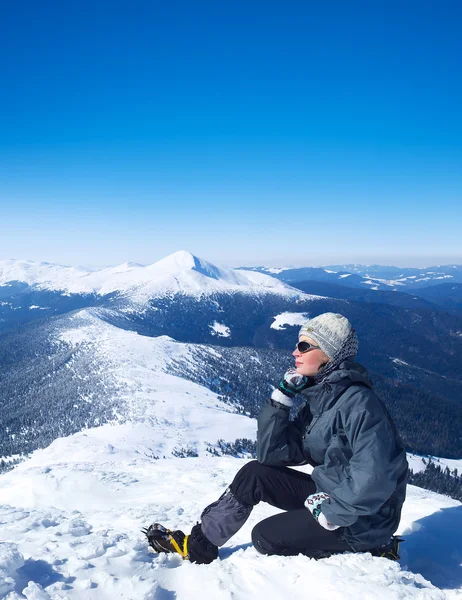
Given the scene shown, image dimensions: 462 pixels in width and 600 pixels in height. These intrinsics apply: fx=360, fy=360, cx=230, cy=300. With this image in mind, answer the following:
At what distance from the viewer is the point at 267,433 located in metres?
5.31

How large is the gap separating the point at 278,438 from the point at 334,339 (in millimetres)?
1687

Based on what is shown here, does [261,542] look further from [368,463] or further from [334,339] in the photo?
[334,339]

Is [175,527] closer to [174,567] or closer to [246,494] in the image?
[174,567]

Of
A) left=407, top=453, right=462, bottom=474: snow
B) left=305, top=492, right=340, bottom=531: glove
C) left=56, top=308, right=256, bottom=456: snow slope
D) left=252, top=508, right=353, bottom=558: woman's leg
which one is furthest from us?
left=407, top=453, right=462, bottom=474: snow

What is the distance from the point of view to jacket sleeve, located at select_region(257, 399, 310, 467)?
205 inches

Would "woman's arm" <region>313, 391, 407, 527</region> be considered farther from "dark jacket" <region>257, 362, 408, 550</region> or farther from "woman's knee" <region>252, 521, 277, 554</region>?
"woman's knee" <region>252, 521, 277, 554</region>

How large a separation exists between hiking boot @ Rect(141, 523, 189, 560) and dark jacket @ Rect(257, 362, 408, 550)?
1818mm

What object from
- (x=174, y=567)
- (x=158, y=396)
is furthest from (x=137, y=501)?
(x=158, y=396)

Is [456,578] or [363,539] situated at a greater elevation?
[363,539]

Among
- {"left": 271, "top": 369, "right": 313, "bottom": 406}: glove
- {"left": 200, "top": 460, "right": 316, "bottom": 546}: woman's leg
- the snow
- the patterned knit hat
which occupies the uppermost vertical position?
the patterned knit hat

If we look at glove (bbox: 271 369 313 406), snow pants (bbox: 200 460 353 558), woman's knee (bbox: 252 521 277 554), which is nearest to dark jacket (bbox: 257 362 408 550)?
glove (bbox: 271 369 313 406)

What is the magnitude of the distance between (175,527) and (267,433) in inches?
196

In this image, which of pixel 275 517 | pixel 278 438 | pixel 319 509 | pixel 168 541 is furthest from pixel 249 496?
pixel 168 541

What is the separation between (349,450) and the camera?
15.2ft
